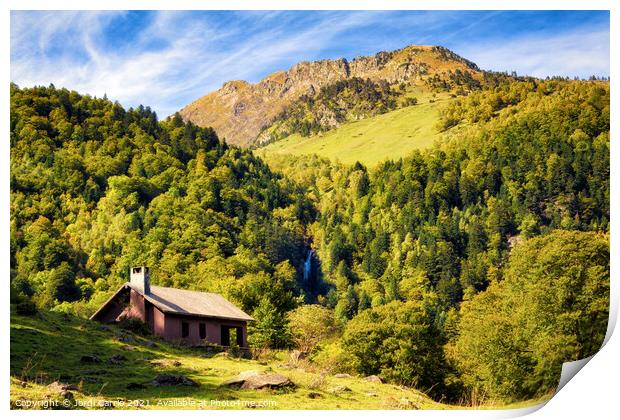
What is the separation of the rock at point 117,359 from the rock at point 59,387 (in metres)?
4.85

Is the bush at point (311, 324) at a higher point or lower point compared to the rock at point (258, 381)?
lower

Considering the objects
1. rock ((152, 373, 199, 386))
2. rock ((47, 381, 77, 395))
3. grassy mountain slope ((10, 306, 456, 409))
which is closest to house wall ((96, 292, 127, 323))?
grassy mountain slope ((10, 306, 456, 409))

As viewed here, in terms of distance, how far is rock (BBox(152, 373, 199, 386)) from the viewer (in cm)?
2757

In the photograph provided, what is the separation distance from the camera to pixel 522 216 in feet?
461

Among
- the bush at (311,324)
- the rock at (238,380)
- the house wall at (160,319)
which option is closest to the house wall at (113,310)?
the house wall at (160,319)

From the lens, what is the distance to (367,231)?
151000mm

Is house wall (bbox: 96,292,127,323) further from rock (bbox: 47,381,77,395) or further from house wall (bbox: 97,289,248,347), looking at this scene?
rock (bbox: 47,381,77,395)

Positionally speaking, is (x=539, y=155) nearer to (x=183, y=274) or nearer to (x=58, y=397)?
(x=183, y=274)

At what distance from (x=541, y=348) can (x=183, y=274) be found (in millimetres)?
60168

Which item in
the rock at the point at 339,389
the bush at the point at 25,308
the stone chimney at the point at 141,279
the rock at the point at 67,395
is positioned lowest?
the rock at the point at 339,389

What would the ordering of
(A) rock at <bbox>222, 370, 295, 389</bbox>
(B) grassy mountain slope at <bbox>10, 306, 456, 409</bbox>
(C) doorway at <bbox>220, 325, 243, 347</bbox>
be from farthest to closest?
(C) doorway at <bbox>220, 325, 243, 347</bbox> → (A) rock at <bbox>222, 370, 295, 389</bbox> → (B) grassy mountain slope at <bbox>10, 306, 456, 409</bbox>

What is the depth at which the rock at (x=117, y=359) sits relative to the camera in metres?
30.7

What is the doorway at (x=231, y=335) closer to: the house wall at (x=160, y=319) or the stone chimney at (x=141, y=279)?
the house wall at (x=160, y=319)

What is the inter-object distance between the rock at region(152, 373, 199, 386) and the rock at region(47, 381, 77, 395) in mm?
2839
